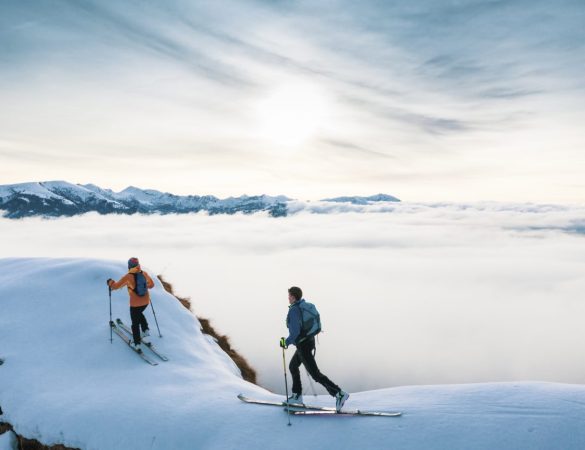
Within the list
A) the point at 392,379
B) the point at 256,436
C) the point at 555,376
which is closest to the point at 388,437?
the point at 256,436

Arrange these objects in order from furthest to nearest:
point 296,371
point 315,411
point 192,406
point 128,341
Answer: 1. point 128,341
2. point 296,371
3. point 192,406
4. point 315,411

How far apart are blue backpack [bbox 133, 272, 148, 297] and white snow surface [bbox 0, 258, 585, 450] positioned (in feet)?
6.85

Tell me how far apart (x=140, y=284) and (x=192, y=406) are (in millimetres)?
4971

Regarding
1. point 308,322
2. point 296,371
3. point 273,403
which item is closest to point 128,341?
point 273,403

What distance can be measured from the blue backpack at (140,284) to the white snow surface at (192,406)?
2089mm

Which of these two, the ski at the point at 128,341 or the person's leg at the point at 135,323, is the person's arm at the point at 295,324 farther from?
the person's leg at the point at 135,323

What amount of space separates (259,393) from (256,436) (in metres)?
2.39

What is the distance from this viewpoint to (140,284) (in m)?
12.4

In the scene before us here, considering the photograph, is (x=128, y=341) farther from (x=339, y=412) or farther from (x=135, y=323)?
(x=339, y=412)

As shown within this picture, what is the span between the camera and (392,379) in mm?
161250

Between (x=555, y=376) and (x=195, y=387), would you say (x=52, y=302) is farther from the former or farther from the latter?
(x=555, y=376)

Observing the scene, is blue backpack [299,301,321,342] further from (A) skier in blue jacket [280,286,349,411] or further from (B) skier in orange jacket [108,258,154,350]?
(B) skier in orange jacket [108,258,154,350]

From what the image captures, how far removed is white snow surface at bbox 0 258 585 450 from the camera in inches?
289

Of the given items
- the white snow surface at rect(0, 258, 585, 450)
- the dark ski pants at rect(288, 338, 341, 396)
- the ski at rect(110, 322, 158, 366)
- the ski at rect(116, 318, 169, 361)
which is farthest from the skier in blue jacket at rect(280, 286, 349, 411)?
the ski at rect(116, 318, 169, 361)
